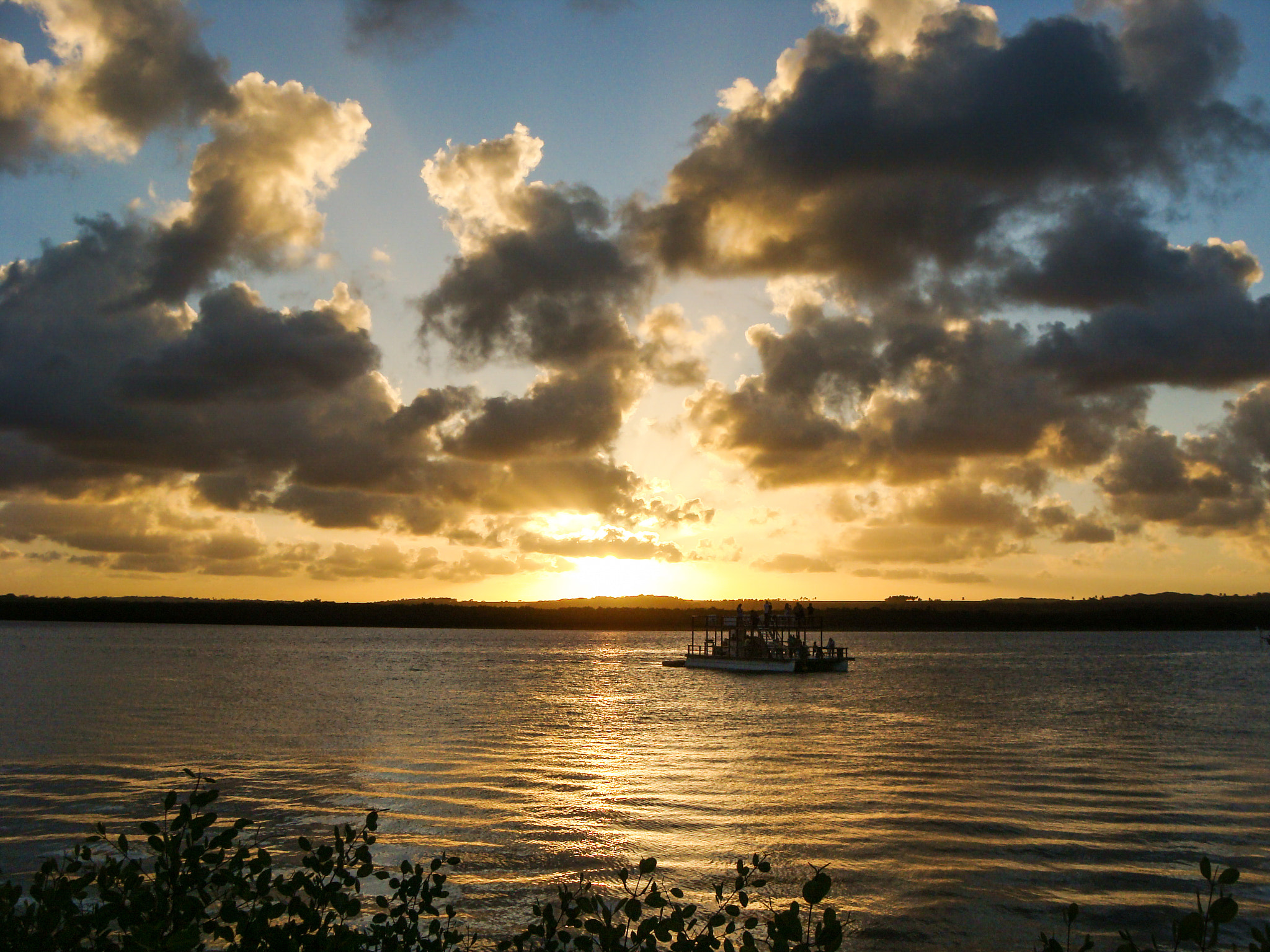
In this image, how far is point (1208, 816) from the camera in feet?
85.1

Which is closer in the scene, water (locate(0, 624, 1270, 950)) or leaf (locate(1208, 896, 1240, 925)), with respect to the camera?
leaf (locate(1208, 896, 1240, 925))

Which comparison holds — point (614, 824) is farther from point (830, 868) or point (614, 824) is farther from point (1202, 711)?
point (1202, 711)

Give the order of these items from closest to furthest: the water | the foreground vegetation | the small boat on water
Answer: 1. the foreground vegetation
2. the water
3. the small boat on water

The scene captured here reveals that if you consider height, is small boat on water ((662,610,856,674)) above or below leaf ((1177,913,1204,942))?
below

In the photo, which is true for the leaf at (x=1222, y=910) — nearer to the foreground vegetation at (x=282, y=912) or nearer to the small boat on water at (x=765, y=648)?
the foreground vegetation at (x=282, y=912)

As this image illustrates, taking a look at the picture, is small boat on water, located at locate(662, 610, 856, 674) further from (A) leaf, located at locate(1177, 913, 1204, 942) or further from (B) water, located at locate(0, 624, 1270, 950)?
(A) leaf, located at locate(1177, 913, 1204, 942)

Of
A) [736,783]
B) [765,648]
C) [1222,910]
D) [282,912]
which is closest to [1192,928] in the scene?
[1222,910]

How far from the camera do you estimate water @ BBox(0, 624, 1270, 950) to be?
1898 centimetres

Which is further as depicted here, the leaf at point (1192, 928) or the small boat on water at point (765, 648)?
the small boat on water at point (765, 648)

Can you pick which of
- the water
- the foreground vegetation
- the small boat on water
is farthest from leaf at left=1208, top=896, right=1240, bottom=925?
the small boat on water

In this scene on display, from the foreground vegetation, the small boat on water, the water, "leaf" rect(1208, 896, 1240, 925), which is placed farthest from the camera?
the small boat on water

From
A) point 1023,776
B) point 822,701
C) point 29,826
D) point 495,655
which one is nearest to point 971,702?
point 822,701

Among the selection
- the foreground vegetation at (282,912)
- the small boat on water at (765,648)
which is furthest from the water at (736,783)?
the small boat on water at (765,648)

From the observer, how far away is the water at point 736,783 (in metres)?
19.0
